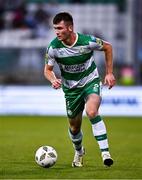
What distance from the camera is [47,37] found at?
30328 millimetres

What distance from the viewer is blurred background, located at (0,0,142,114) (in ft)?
92.4

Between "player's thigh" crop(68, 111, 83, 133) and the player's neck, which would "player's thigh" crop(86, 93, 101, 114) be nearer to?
"player's thigh" crop(68, 111, 83, 133)

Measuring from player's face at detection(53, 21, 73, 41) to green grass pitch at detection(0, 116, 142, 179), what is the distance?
6.39 ft

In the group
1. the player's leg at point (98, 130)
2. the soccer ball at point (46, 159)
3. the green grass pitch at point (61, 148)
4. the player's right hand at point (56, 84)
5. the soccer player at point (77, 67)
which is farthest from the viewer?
the soccer player at point (77, 67)

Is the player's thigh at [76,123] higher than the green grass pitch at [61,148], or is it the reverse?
the player's thigh at [76,123]

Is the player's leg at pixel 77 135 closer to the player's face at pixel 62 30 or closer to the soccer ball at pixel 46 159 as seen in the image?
the soccer ball at pixel 46 159

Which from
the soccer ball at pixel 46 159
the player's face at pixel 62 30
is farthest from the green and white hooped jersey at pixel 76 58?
the soccer ball at pixel 46 159

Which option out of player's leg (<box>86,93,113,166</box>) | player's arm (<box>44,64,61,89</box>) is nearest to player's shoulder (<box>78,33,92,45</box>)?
player's arm (<box>44,64,61,89</box>)

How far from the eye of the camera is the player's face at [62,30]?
10.1 m

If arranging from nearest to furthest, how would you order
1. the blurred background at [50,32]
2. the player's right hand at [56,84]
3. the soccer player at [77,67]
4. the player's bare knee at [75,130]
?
1. the player's right hand at [56,84]
2. the soccer player at [77,67]
3. the player's bare knee at [75,130]
4. the blurred background at [50,32]

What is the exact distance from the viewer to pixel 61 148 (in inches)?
555

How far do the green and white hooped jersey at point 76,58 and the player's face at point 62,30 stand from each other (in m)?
0.22

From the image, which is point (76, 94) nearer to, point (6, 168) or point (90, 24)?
point (6, 168)

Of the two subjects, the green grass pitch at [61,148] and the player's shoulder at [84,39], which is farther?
the player's shoulder at [84,39]
